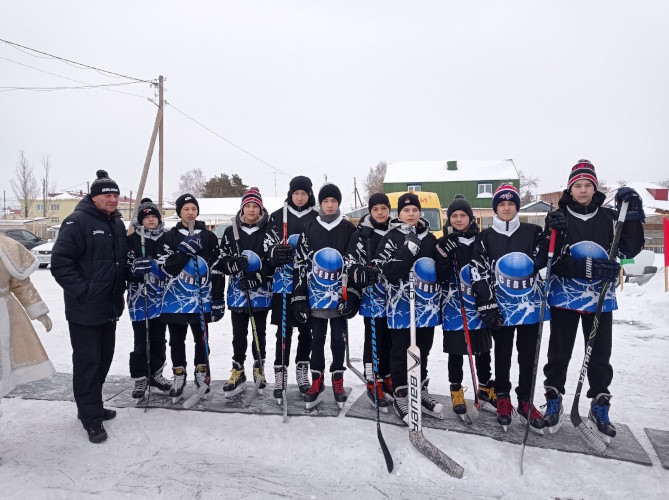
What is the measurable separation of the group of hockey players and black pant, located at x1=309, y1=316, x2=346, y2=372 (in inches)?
0.5

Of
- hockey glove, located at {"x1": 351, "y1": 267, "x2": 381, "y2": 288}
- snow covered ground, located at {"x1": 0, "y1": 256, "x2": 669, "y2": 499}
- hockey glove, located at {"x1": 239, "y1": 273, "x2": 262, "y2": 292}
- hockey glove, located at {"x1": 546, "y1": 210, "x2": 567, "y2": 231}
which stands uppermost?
hockey glove, located at {"x1": 546, "y1": 210, "x2": 567, "y2": 231}

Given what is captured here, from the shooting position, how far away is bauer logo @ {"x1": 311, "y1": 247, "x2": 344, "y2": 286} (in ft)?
12.8

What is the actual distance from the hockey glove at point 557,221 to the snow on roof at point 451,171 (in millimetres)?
29062

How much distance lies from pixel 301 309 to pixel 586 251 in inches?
95.3

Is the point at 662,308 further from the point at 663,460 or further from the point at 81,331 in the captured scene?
the point at 81,331

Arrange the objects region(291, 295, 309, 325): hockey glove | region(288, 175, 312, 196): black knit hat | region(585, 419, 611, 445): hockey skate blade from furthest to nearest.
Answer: region(288, 175, 312, 196): black knit hat
region(291, 295, 309, 325): hockey glove
region(585, 419, 611, 445): hockey skate blade

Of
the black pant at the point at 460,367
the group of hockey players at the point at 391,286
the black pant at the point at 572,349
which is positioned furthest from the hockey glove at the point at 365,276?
the black pant at the point at 572,349

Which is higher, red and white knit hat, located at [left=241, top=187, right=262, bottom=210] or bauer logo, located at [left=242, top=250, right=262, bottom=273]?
red and white knit hat, located at [left=241, top=187, right=262, bottom=210]

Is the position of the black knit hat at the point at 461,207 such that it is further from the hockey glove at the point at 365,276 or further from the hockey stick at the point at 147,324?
the hockey stick at the point at 147,324

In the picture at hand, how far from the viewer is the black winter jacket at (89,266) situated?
346cm

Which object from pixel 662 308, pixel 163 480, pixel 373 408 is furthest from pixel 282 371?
pixel 662 308

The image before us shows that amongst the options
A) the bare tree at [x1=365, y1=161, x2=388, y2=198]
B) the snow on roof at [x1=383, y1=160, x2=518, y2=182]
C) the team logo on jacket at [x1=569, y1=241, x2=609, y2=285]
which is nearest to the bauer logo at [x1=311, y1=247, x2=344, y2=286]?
the team logo on jacket at [x1=569, y1=241, x2=609, y2=285]

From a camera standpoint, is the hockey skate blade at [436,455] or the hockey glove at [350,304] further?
the hockey glove at [350,304]

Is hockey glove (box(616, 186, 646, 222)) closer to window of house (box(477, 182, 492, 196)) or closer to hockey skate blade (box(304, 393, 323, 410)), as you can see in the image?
hockey skate blade (box(304, 393, 323, 410))
